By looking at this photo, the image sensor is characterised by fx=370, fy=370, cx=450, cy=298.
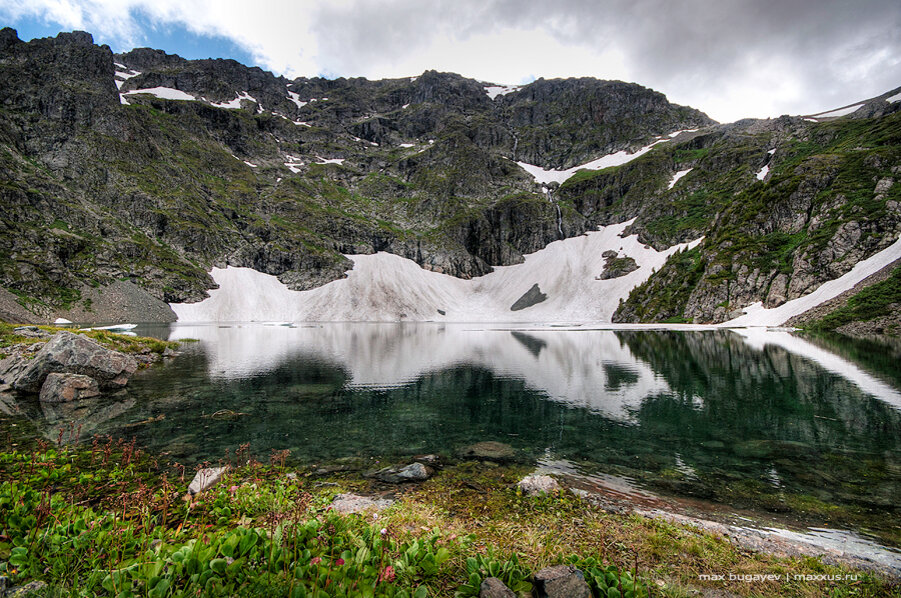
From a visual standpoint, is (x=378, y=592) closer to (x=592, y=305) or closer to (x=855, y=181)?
(x=855, y=181)

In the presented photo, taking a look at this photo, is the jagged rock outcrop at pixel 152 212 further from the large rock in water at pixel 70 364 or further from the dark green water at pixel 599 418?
the dark green water at pixel 599 418

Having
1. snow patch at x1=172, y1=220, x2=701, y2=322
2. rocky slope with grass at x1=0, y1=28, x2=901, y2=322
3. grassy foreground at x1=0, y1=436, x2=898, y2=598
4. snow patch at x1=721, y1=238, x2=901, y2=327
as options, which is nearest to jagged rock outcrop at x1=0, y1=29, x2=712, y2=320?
rocky slope with grass at x1=0, y1=28, x2=901, y2=322

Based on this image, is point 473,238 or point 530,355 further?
point 473,238

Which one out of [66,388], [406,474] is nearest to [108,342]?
[66,388]

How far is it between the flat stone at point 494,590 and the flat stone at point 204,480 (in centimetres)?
787

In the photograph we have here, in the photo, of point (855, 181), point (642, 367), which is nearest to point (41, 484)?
point (642, 367)

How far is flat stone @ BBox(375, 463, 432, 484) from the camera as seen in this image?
1133 cm

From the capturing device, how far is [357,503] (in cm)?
951

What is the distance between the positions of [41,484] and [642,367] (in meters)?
37.2

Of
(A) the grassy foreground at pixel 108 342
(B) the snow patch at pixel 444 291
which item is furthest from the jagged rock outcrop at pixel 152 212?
(A) the grassy foreground at pixel 108 342

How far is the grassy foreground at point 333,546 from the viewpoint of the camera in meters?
4.37

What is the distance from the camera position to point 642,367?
111ft

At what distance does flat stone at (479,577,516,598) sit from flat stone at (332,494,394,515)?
4.56m

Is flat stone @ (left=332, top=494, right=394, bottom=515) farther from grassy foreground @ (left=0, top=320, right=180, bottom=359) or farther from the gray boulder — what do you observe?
grassy foreground @ (left=0, top=320, right=180, bottom=359)
